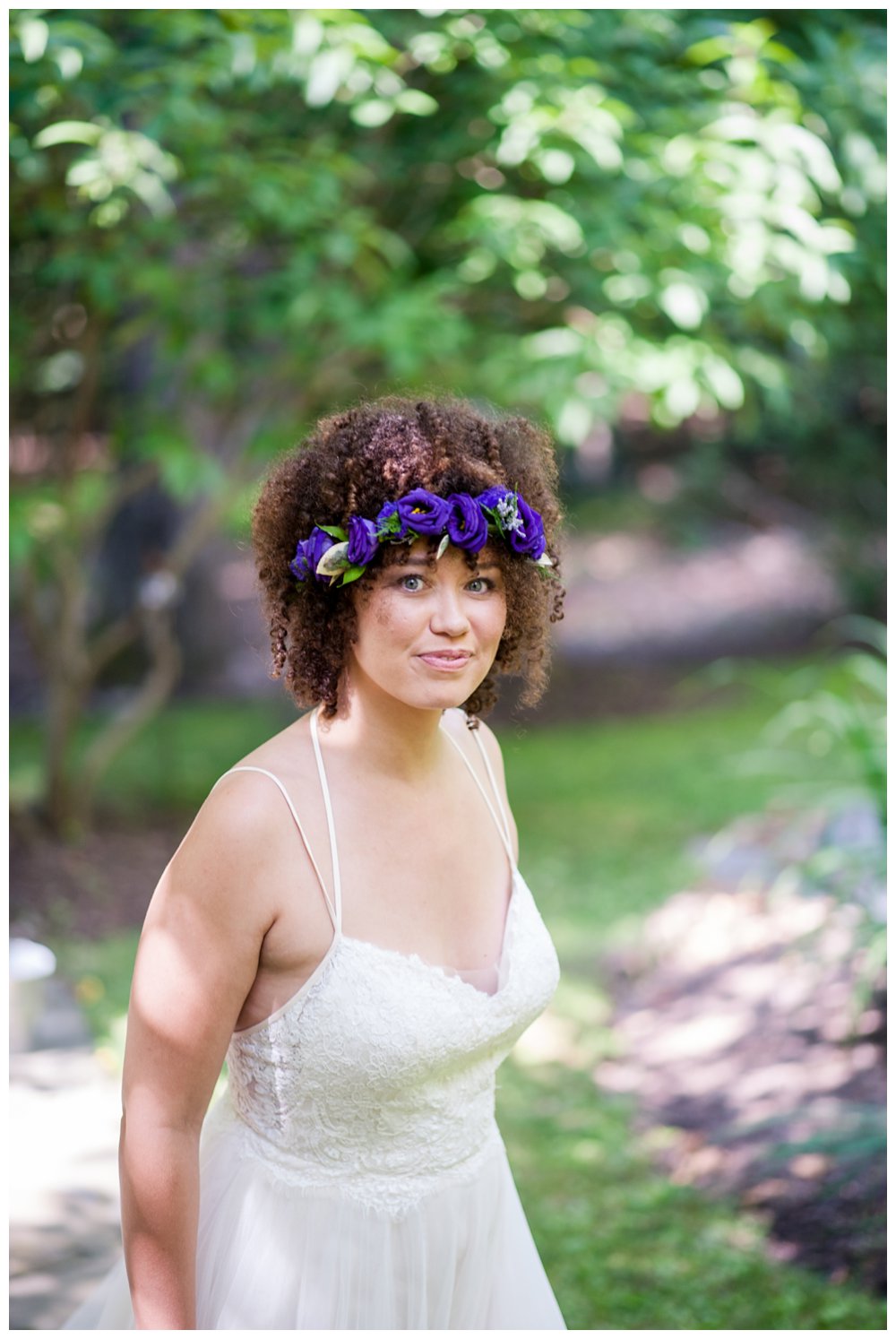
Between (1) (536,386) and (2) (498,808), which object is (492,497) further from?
(1) (536,386)

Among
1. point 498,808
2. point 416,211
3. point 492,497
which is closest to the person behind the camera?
point 492,497

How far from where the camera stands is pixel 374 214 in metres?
5.27

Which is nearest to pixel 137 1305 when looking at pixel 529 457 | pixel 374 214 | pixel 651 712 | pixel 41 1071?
pixel 529 457

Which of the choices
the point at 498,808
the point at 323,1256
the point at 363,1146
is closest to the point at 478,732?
the point at 498,808

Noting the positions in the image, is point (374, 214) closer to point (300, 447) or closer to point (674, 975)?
point (674, 975)

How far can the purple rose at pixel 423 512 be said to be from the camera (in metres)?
1.60

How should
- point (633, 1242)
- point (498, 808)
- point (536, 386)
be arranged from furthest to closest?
point (536, 386) → point (633, 1242) → point (498, 808)

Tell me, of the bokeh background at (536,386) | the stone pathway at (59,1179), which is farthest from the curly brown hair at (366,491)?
the stone pathway at (59,1179)

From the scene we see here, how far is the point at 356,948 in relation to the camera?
1603 mm

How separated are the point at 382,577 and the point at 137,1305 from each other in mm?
973

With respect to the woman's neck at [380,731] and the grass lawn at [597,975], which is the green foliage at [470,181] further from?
the woman's neck at [380,731]

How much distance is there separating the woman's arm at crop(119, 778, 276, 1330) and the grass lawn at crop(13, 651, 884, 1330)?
556 mm

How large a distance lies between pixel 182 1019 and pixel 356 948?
228mm

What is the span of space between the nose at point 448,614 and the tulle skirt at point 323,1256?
2.57 feet
